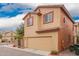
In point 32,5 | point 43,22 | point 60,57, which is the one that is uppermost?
point 32,5

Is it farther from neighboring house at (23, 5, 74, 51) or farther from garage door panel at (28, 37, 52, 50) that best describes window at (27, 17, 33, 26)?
garage door panel at (28, 37, 52, 50)

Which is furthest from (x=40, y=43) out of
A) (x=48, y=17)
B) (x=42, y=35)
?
(x=48, y=17)

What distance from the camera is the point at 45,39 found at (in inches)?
177

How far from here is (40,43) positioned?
4.54 m

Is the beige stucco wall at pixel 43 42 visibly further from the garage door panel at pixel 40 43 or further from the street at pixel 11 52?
the street at pixel 11 52

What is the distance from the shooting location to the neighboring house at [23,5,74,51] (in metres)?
4.39

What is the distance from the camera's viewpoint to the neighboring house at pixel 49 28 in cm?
439

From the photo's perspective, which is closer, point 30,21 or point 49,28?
point 49,28

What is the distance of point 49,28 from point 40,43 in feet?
1.12

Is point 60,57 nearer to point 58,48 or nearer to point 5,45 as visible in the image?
point 58,48

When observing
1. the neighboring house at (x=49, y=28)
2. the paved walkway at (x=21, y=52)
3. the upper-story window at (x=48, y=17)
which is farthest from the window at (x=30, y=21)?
the paved walkway at (x=21, y=52)

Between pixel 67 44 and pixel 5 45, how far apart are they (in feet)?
3.63

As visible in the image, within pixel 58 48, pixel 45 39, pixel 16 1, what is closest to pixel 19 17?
pixel 16 1

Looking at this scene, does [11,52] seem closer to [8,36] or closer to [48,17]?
[8,36]
